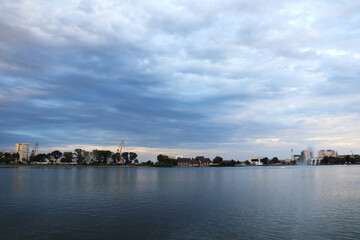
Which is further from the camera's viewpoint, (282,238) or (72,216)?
(72,216)

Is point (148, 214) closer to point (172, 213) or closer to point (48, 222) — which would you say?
point (172, 213)

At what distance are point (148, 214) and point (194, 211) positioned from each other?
8582 millimetres

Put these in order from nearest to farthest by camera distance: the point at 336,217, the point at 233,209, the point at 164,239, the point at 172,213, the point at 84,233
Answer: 1. the point at 164,239
2. the point at 84,233
3. the point at 336,217
4. the point at 172,213
5. the point at 233,209

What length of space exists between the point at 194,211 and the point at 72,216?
70.0ft

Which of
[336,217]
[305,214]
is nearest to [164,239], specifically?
[305,214]

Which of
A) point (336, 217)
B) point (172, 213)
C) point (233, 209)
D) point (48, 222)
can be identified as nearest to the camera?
point (48, 222)

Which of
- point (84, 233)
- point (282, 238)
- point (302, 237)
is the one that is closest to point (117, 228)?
point (84, 233)

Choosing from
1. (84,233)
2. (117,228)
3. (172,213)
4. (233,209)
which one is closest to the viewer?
(84,233)

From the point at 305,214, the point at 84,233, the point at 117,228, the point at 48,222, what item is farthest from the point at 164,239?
the point at 305,214

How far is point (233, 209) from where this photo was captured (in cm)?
4788

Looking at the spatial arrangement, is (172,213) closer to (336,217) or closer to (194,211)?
(194,211)

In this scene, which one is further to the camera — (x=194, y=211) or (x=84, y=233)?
(x=194, y=211)

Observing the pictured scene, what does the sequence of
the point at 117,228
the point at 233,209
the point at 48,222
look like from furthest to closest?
1. the point at 233,209
2. the point at 48,222
3. the point at 117,228

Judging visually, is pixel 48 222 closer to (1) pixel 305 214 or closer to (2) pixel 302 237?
(2) pixel 302 237
